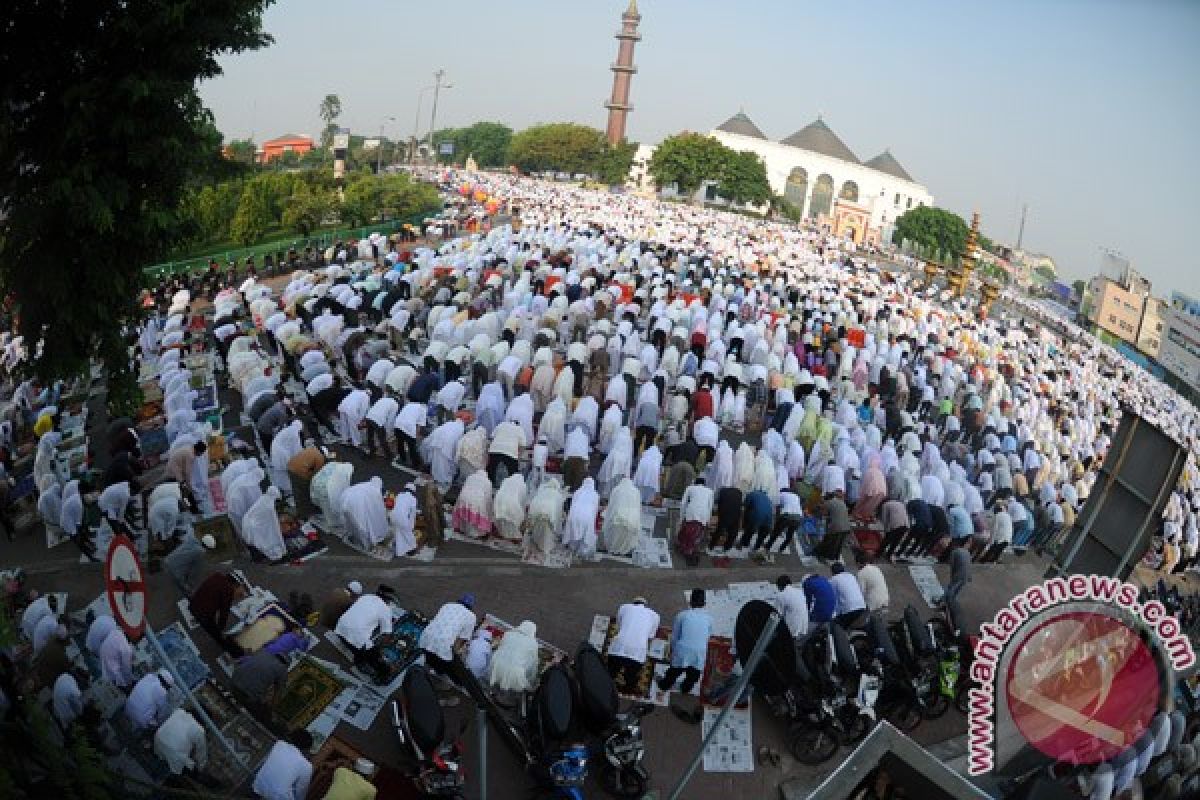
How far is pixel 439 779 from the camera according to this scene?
4695 mm

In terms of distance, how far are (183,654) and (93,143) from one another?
161 inches

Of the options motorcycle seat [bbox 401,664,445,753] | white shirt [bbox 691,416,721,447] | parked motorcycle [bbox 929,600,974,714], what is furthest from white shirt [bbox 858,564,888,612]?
motorcycle seat [bbox 401,664,445,753]

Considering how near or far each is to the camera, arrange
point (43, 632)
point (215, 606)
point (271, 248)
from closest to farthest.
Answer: point (43, 632) < point (215, 606) < point (271, 248)

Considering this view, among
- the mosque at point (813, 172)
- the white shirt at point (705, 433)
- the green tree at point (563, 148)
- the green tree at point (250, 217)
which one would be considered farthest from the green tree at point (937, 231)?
the white shirt at point (705, 433)

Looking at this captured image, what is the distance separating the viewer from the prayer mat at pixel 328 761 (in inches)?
188

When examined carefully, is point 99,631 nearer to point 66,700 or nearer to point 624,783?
point 66,700

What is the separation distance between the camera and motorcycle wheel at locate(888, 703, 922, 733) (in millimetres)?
6125

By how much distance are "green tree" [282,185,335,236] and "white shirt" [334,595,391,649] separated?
2314cm

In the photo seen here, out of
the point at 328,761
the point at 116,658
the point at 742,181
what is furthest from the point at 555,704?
the point at 742,181

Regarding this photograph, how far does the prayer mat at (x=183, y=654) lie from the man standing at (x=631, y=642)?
3.27 meters

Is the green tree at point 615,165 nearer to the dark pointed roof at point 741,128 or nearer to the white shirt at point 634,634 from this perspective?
the dark pointed roof at point 741,128


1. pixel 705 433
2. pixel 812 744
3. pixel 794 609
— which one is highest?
pixel 705 433

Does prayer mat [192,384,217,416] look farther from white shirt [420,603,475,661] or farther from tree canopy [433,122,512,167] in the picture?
tree canopy [433,122,512,167]

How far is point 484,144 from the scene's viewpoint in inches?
3322
